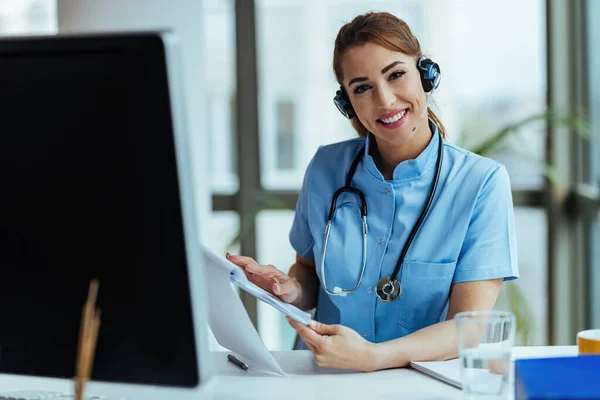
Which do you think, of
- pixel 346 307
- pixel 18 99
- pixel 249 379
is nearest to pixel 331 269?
pixel 346 307

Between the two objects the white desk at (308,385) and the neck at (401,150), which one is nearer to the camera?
the white desk at (308,385)

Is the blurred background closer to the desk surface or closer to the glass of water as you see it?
the desk surface

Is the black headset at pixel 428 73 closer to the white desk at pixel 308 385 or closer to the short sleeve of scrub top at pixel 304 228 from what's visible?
the short sleeve of scrub top at pixel 304 228

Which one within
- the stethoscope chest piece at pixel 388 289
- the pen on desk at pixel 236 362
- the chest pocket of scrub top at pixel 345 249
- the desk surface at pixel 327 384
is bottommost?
the pen on desk at pixel 236 362

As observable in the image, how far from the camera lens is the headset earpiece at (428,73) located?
1.56 meters

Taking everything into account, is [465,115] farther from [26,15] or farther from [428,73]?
[26,15]

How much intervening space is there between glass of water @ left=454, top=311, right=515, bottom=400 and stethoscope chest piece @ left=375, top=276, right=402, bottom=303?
51cm

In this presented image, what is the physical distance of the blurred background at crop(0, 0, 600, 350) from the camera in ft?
9.93

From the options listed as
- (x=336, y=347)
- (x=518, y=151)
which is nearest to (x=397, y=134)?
(x=336, y=347)

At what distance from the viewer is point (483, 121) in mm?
3246

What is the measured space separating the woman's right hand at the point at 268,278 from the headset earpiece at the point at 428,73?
532mm

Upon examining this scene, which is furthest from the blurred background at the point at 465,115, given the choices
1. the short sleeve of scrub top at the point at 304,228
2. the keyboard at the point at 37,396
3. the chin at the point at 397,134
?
the keyboard at the point at 37,396

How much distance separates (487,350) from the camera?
3.30 ft

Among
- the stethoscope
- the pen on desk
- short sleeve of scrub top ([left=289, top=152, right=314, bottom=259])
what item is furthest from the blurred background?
the pen on desk
